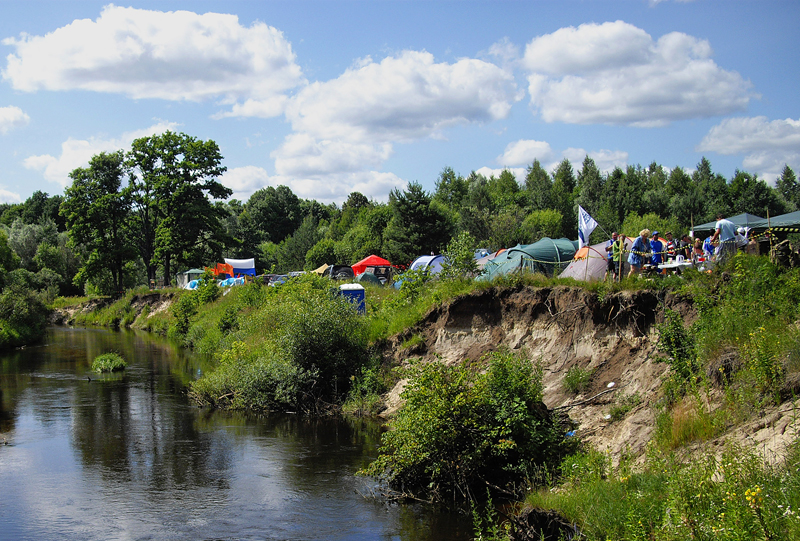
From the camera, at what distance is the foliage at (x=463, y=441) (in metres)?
12.5

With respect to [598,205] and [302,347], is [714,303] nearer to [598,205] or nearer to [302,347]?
[302,347]

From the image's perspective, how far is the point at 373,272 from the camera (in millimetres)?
45625

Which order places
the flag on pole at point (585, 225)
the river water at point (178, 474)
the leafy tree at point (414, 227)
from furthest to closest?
the leafy tree at point (414, 227) < the flag on pole at point (585, 225) < the river water at point (178, 474)

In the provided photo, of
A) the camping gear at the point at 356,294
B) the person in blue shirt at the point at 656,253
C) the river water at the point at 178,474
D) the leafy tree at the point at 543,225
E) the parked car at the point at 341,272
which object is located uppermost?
the leafy tree at the point at 543,225

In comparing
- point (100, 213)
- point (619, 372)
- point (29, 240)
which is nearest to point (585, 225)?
point (619, 372)

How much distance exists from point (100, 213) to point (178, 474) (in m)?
47.0

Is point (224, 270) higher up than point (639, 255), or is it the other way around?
point (224, 270)

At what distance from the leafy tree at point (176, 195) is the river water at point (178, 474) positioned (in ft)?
98.9

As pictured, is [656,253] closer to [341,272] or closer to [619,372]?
[619,372]

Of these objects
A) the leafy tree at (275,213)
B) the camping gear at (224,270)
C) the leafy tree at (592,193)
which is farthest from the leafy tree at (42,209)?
the leafy tree at (592,193)

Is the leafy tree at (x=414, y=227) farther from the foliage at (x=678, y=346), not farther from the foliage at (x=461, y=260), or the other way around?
the foliage at (x=678, y=346)

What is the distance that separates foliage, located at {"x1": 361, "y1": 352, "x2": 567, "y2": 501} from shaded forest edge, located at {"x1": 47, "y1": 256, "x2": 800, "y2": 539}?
556 millimetres

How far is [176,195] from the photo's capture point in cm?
5384

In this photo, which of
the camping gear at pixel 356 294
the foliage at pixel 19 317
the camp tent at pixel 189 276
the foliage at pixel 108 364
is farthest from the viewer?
the camp tent at pixel 189 276
